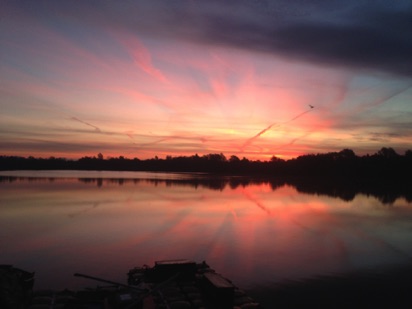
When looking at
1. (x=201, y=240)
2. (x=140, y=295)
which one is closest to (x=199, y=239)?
(x=201, y=240)

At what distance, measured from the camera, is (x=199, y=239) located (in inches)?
965

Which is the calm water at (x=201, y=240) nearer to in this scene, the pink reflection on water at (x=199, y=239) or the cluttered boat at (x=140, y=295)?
the pink reflection on water at (x=199, y=239)

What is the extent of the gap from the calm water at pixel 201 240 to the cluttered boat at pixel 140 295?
109 inches

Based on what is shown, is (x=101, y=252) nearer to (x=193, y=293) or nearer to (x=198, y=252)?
(x=198, y=252)

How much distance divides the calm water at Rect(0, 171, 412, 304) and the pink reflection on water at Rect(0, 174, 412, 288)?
2.3 inches

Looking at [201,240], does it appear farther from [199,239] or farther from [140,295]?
[140,295]

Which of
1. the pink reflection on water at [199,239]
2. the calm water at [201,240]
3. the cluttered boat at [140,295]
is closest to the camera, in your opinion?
the cluttered boat at [140,295]

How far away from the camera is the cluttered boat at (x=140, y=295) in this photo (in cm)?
1083

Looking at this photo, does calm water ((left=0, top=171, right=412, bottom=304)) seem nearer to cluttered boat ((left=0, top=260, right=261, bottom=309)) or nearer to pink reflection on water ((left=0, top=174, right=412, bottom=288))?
pink reflection on water ((left=0, top=174, right=412, bottom=288))

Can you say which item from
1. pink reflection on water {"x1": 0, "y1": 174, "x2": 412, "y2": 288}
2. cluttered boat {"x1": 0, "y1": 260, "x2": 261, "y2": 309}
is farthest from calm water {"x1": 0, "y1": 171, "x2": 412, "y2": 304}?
cluttered boat {"x1": 0, "y1": 260, "x2": 261, "y2": 309}

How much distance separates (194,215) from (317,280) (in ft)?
66.4

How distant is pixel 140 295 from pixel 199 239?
12895 millimetres

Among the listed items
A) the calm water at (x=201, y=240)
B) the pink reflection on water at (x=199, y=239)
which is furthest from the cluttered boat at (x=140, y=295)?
the pink reflection on water at (x=199, y=239)

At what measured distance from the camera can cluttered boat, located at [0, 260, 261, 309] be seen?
10.8m
